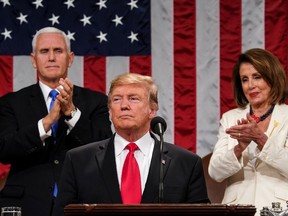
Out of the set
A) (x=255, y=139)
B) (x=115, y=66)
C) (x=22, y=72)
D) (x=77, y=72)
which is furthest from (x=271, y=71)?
(x=22, y=72)

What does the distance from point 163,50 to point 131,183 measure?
2038 millimetres

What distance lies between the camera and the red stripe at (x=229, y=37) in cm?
585

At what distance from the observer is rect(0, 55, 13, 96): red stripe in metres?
5.71

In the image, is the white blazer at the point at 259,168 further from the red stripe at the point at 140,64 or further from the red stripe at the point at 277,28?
the red stripe at the point at 140,64

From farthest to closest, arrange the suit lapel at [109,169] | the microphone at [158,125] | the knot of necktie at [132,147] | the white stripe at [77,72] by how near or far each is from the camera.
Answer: the white stripe at [77,72] → the knot of necktie at [132,147] → the suit lapel at [109,169] → the microphone at [158,125]

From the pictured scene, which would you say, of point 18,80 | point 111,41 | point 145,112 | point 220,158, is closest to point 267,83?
point 220,158

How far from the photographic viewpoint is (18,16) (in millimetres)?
5723

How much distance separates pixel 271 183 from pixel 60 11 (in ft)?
6.44

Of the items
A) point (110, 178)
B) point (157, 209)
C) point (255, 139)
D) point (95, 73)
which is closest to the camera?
point (157, 209)

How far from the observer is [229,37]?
19.2ft

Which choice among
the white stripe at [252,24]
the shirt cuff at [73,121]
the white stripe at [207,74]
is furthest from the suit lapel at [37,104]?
the white stripe at [252,24]

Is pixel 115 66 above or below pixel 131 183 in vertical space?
above

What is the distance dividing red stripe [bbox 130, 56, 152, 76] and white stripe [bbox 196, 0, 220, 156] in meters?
0.33

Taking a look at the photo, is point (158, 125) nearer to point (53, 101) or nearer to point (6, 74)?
point (53, 101)
